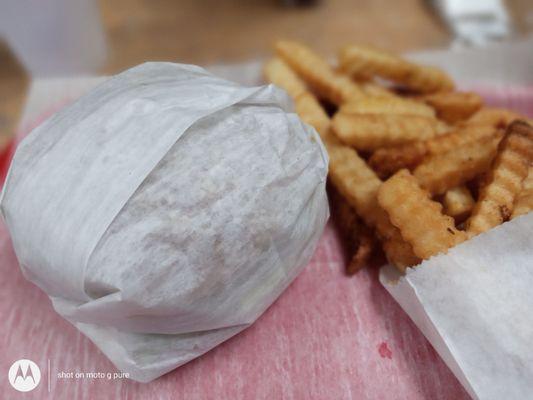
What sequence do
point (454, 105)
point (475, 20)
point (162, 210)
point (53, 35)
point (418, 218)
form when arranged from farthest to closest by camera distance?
1. point (475, 20)
2. point (53, 35)
3. point (454, 105)
4. point (418, 218)
5. point (162, 210)

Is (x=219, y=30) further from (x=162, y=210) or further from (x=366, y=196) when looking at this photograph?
(x=162, y=210)

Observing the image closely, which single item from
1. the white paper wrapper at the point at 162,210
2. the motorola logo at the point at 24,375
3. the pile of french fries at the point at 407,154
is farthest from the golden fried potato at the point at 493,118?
the motorola logo at the point at 24,375

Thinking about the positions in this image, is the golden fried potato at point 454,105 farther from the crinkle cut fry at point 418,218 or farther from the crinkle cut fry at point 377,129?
the crinkle cut fry at point 418,218

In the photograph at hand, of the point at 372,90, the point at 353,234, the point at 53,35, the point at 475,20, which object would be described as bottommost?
the point at 475,20

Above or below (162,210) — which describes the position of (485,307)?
below

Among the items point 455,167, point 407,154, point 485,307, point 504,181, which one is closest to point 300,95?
point 407,154

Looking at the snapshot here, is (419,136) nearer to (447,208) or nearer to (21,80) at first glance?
(447,208)

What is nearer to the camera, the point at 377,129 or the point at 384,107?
the point at 377,129
